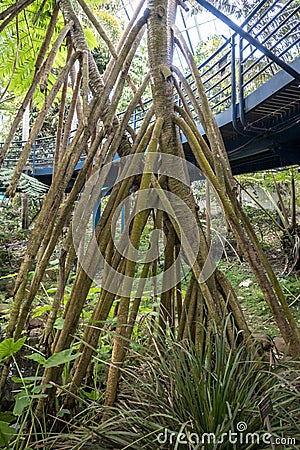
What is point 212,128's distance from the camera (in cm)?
113

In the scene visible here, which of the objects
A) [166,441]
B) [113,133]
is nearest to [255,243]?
[166,441]

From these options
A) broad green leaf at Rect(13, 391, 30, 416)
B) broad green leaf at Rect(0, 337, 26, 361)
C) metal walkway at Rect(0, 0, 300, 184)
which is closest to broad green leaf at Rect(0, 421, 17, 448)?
broad green leaf at Rect(13, 391, 30, 416)

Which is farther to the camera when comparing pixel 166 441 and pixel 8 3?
pixel 8 3

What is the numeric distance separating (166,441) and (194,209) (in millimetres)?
606

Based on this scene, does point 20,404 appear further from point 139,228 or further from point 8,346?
point 139,228

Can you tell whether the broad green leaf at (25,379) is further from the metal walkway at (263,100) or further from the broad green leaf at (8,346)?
the metal walkway at (263,100)

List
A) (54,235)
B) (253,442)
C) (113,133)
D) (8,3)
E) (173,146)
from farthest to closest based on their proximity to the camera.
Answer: (8,3) → (113,133) → (173,146) → (54,235) → (253,442)

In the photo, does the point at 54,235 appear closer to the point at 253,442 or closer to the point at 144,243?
the point at 253,442
